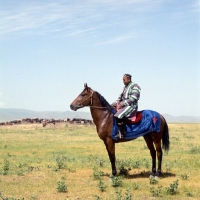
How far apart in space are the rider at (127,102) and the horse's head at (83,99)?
95cm

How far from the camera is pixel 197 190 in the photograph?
35.8ft

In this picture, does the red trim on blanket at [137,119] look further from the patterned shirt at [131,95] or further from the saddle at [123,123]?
the patterned shirt at [131,95]

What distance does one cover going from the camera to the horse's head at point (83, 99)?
40.5ft

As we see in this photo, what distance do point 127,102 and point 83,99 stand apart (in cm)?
138

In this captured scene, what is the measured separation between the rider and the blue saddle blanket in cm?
17

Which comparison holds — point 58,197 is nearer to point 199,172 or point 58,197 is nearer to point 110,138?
point 110,138

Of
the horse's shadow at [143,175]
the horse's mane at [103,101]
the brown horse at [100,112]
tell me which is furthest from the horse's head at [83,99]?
the horse's shadow at [143,175]

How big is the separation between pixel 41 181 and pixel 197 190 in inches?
184

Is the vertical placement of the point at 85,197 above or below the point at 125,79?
below

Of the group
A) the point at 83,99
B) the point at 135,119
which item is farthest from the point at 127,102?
the point at 83,99

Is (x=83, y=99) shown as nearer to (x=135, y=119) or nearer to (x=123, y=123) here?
(x=123, y=123)

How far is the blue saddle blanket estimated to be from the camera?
488 inches

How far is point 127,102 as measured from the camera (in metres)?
12.0

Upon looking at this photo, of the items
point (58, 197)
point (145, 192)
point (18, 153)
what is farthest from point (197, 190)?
point (18, 153)
